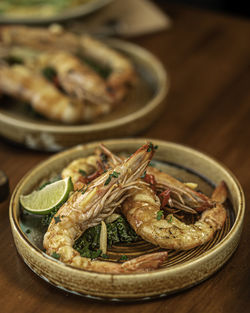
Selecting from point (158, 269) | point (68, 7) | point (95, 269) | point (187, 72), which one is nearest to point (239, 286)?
point (158, 269)

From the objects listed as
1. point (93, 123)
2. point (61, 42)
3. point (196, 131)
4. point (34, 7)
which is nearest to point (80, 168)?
point (93, 123)

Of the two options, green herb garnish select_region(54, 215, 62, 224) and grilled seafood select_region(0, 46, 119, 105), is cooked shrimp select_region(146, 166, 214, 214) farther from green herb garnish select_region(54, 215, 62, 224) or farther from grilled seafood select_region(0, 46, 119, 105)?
grilled seafood select_region(0, 46, 119, 105)

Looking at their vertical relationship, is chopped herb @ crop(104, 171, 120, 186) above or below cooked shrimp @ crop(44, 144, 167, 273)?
above

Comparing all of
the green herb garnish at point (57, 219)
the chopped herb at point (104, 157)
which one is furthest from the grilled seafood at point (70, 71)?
the green herb garnish at point (57, 219)

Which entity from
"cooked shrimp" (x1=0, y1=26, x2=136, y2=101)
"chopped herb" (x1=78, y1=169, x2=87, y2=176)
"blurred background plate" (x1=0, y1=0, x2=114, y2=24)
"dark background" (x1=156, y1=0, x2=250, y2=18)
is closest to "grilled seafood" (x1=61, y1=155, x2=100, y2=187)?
"chopped herb" (x1=78, y1=169, x2=87, y2=176)

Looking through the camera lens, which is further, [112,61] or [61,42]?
[61,42]

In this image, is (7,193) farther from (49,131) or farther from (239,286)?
(239,286)

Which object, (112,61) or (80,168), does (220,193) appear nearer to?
(80,168)
